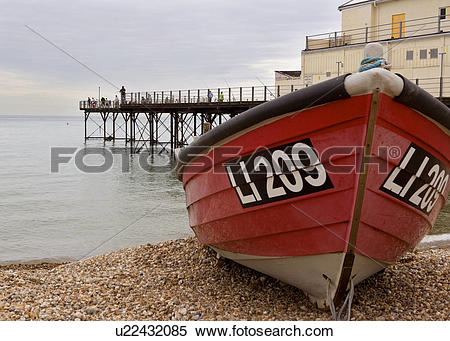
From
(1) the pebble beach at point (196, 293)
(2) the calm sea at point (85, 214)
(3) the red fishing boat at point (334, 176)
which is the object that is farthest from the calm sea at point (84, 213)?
(3) the red fishing boat at point (334, 176)

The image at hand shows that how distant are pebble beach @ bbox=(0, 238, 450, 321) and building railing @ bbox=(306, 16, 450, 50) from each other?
14.6 metres

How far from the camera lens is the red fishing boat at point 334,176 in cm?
349

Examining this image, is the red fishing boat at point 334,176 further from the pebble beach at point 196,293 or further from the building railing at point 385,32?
the building railing at point 385,32

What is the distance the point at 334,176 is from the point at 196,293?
2.27 meters

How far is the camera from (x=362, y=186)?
11.9 feet

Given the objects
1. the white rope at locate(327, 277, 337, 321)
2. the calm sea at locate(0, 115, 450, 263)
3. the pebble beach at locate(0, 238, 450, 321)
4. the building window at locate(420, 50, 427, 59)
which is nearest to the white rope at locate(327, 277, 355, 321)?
the white rope at locate(327, 277, 337, 321)

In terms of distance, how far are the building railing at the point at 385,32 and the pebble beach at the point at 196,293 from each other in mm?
14622

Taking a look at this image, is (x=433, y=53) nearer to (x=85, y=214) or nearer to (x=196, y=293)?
(x=85, y=214)

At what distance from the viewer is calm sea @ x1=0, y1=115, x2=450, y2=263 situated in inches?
404

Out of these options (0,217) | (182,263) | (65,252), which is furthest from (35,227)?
(182,263)

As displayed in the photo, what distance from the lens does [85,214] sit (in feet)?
46.7

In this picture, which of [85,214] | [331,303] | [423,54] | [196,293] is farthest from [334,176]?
[423,54]

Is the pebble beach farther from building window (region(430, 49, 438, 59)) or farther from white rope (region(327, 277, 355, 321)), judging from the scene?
building window (region(430, 49, 438, 59))

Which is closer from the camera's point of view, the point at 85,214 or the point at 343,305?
the point at 343,305
